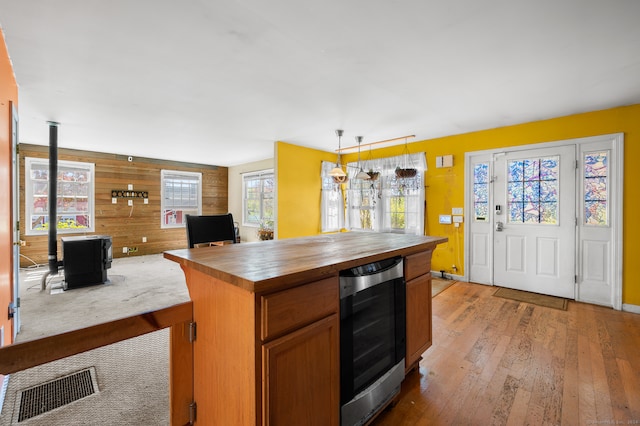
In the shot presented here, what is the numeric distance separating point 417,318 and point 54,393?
2436mm

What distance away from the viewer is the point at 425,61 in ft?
7.46

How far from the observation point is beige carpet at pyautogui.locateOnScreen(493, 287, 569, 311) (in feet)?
11.1

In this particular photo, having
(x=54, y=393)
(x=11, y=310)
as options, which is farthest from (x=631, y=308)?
(x=11, y=310)

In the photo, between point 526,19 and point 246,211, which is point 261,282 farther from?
point 246,211

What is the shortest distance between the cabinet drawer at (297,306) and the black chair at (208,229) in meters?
1.30

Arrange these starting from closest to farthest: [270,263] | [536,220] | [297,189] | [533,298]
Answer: [270,263] → [533,298] → [536,220] → [297,189]

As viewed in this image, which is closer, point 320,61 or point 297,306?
point 297,306

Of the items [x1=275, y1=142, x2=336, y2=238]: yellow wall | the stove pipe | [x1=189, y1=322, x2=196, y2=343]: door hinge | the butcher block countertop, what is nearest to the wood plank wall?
the stove pipe

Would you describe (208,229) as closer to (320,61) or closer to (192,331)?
(192,331)

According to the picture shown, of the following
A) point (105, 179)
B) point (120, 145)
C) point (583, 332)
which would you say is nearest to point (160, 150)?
point (120, 145)

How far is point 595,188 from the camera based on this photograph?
133 inches

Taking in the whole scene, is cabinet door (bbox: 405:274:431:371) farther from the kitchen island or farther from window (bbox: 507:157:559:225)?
window (bbox: 507:157:559:225)

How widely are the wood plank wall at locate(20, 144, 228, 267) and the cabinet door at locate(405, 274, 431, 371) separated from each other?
22.1ft

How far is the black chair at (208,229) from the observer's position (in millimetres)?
2168
